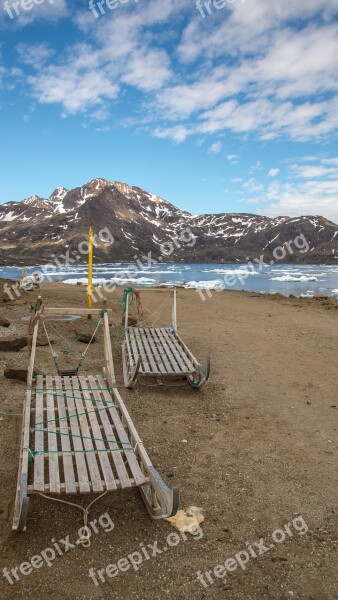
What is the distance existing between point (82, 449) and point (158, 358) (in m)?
5.17

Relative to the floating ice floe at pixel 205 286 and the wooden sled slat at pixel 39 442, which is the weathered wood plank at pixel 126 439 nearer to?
the wooden sled slat at pixel 39 442

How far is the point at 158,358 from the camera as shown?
11000mm

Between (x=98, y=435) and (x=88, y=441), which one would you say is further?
(x=98, y=435)

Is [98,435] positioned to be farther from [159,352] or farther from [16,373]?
[159,352]

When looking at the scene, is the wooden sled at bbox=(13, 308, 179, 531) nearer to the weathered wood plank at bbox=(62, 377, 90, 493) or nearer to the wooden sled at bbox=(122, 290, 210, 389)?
the weathered wood plank at bbox=(62, 377, 90, 493)

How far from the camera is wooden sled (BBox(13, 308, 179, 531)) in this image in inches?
195

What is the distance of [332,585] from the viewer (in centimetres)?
426

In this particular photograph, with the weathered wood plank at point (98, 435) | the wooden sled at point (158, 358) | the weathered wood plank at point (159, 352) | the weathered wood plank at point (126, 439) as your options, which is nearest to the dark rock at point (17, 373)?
the weathered wood plank at point (98, 435)

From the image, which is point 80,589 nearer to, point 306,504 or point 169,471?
point 169,471

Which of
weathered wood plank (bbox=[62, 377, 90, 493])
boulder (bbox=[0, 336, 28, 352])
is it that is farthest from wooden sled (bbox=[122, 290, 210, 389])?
boulder (bbox=[0, 336, 28, 352])

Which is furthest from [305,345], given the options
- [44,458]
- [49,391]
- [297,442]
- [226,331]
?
[44,458]

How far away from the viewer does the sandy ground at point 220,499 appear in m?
4.24

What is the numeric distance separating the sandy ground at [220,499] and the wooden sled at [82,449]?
0.36 metres

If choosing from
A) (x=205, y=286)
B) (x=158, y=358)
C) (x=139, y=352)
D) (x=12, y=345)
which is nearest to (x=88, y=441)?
(x=158, y=358)
